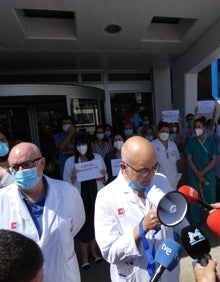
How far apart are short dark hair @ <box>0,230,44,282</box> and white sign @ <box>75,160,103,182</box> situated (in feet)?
8.76

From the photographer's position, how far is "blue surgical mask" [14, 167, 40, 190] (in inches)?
83.9

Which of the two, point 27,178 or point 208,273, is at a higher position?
point 27,178

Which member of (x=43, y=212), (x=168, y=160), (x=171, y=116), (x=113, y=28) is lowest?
(x=168, y=160)

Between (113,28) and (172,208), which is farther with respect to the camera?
(113,28)

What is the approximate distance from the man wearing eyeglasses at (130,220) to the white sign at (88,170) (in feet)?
5.55

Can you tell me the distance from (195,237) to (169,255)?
0.17m

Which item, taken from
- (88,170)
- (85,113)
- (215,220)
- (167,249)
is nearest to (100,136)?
(88,170)

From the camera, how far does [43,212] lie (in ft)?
6.75

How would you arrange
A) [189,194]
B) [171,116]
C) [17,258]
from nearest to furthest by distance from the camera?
1. [17,258]
2. [189,194]
3. [171,116]

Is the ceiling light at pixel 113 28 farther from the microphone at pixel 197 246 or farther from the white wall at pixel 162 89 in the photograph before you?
the microphone at pixel 197 246

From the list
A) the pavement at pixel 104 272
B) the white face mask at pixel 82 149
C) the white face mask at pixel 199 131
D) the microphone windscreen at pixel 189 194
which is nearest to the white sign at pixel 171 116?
the white face mask at pixel 199 131

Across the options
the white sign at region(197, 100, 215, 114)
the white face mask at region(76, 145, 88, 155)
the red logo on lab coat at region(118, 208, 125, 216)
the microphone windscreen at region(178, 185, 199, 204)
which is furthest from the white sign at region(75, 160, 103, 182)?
the white sign at region(197, 100, 215, 114)

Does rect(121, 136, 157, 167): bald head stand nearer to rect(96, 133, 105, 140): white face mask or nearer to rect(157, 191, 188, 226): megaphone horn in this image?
rect(157, 191, 188, 226): megaphone horn

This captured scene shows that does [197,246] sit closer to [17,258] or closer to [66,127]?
[17,258]
